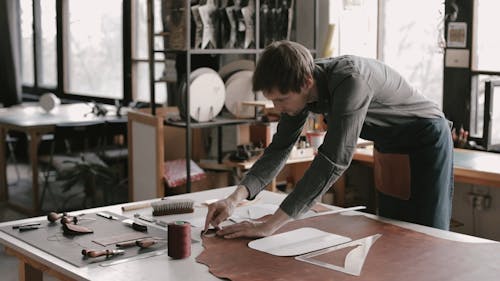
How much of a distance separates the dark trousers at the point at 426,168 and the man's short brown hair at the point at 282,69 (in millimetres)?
494

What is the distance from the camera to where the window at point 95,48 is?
7.09m

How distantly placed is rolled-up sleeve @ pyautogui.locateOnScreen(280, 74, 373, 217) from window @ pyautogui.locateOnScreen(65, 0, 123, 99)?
4.94m

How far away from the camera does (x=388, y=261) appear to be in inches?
84.3

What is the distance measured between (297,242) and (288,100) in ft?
1.50

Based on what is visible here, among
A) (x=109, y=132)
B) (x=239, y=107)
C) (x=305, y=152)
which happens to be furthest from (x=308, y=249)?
(x=109, y=132)

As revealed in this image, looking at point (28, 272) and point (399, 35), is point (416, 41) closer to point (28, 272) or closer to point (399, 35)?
point (399, 35)

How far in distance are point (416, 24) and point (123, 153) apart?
253 cm

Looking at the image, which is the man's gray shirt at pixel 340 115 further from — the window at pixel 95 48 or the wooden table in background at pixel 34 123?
the window at pixel 95 48

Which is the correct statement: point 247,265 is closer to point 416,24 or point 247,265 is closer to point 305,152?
point 305,152

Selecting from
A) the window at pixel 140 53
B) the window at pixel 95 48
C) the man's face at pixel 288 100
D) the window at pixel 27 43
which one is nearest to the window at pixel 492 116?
the man's face at pixel 288 100

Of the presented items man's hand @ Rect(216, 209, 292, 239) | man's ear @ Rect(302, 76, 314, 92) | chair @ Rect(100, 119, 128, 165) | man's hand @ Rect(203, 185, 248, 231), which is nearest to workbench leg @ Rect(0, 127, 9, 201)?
chair @ Rect(100, 119, 128, 165)

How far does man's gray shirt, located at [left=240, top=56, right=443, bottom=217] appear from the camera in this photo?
7.57ft

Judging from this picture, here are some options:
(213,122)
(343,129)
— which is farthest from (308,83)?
(213,122)

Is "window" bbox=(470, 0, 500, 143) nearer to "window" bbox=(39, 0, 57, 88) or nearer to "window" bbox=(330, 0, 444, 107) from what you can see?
"window" bbox=(330, 0, 444, 107)
